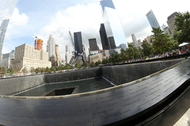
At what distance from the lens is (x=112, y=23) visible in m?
91.4

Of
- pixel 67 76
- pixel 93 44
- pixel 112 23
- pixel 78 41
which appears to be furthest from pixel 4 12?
pixel 78 41

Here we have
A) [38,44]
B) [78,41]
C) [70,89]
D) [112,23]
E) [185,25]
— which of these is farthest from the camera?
[78,41]

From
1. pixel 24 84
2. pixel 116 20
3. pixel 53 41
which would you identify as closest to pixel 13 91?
pixel 24 84

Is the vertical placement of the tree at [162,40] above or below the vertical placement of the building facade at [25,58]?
below

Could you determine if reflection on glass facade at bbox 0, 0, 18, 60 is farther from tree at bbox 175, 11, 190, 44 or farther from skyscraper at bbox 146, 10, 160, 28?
skyscraper at bbox 146, 10, 160, 28

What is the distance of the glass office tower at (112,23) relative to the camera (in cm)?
9062

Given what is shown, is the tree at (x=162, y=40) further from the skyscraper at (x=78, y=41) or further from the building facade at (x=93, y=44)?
the skyscraper at (x=78, y=41)

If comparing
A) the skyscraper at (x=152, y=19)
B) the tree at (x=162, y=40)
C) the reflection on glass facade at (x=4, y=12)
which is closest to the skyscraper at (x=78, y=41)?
the reflection on glass facade at (x=4, y=12)

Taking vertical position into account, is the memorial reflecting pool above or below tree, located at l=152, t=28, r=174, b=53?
below

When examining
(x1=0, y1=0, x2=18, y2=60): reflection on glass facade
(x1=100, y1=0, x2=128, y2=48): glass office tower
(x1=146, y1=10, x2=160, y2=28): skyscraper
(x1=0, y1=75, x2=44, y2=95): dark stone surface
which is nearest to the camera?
(x1=0, y1=75, x2=44, y2=95): dark stone surface

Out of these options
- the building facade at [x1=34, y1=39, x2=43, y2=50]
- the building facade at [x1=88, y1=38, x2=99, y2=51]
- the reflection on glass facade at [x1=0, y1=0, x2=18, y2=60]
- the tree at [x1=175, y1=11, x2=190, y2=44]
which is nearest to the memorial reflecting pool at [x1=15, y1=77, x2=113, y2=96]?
the tree at [x1=175, y1=11, x2=190, y2=44]

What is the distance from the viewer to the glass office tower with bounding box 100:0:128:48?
90.6 metres

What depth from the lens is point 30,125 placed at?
4.98 ft

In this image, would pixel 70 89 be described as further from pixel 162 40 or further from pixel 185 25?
pixel 185 25
